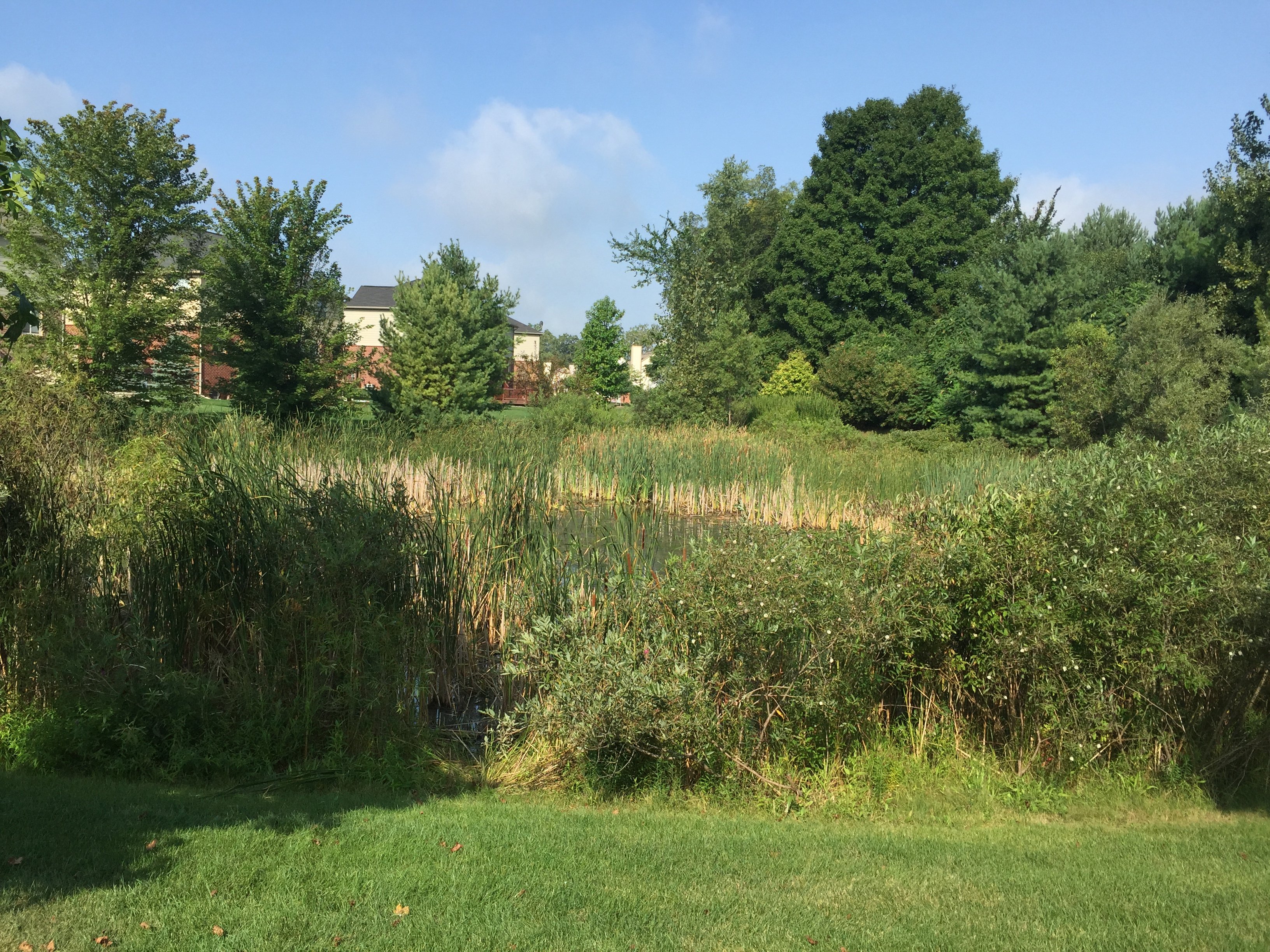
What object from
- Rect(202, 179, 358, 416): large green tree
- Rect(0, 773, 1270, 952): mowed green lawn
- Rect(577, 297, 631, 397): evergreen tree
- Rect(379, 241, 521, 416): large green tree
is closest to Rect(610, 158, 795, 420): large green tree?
Rect(379, 241, 521, 416): large green tree

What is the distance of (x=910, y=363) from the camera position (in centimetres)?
3266

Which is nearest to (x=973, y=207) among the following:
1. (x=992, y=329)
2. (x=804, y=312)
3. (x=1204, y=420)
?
(x=804, y=312)

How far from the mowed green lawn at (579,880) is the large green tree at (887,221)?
34.4m

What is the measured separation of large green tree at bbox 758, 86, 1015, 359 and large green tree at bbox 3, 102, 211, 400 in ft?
87.6

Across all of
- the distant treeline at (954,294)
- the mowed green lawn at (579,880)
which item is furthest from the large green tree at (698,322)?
the mowed green lawn at (579,880)

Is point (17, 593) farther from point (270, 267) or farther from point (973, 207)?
point (973, 207)

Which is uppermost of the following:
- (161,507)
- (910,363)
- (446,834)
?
(910,363)

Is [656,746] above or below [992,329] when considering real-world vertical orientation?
below

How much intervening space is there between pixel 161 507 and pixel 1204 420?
60.4 ft

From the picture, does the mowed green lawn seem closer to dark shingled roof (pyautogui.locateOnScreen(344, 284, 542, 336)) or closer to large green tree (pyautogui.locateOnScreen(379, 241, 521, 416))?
large green tree (pyautogui.locateOnScreen(379, 241, 521, 416))

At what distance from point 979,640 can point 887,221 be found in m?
35.3

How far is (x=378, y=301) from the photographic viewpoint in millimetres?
54531

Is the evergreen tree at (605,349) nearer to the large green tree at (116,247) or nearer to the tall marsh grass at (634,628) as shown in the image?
the large green tree at (116,247)

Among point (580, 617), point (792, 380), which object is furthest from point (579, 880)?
point (792, 380)
